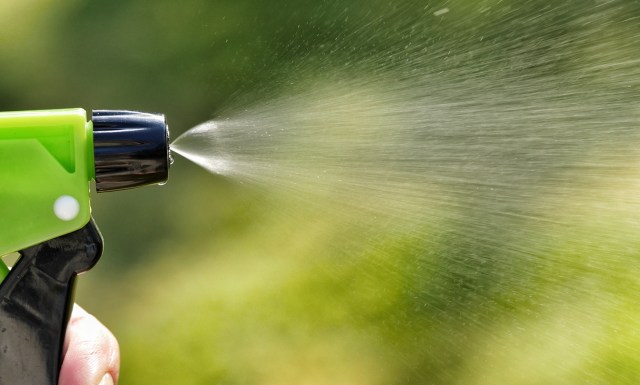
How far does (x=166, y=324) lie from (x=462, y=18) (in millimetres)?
831

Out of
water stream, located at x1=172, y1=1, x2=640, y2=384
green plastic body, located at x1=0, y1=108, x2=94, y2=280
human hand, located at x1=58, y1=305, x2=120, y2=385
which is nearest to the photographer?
green plastic body, located at x1=0, y1=108, x2=94, y2=280

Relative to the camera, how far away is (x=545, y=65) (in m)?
1.23

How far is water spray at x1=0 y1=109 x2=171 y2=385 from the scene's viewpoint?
23.5 inches

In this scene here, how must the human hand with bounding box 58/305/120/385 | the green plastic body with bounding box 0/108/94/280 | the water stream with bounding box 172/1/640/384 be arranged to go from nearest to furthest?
the green plastic body with bounding box 0/108/94/280
the human hand with bounding box 58/305/120/385
the water stream with bounding box 172/1/640/384

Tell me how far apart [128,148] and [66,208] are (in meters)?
0.08

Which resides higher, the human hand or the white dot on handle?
the white dot on handle

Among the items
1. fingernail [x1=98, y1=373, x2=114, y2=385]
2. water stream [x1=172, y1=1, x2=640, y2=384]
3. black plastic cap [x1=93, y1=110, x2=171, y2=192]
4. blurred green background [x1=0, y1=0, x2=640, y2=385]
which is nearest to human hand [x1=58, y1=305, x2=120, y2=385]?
fingernail [x1=98, y1=373, x2=114, y2=385]

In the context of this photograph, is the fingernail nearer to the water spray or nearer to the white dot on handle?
the water spray

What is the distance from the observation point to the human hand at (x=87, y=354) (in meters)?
0.77

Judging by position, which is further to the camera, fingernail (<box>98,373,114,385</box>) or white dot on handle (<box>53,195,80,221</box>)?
fingernail (<box>98,373,114,385</box>)

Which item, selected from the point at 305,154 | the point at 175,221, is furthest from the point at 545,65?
Result: the point at 175,221

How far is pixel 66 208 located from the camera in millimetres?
603

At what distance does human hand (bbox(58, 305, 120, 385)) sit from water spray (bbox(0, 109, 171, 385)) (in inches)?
4.0

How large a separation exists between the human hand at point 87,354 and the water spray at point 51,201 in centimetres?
10
